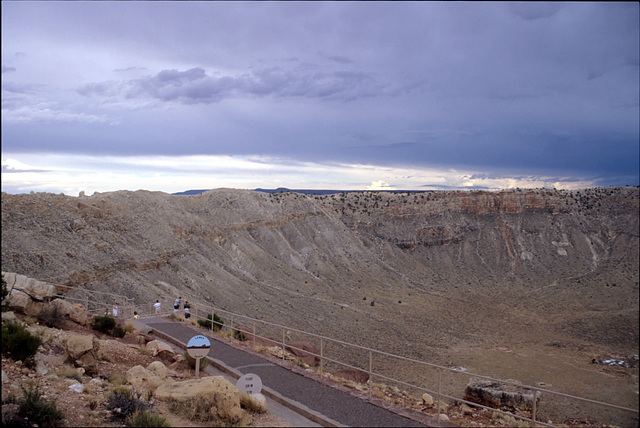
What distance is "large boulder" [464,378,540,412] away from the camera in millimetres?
12078

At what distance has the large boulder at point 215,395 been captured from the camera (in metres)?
7.12

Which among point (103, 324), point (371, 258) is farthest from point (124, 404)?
point (371, 258)

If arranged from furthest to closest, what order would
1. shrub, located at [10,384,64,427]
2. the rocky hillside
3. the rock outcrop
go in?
the rocky hillside < the rock outcrop < shrub, located at [10,384,64,427]

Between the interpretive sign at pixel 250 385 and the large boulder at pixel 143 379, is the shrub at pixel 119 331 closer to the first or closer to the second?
the large boulder at pixel 143 379

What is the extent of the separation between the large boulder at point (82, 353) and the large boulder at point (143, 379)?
2.74 feet

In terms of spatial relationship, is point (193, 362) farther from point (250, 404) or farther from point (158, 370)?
point (250, 404)

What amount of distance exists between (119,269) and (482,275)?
147 feet

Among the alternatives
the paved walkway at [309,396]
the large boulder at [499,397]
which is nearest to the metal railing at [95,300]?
the paved walkway at [309,396]

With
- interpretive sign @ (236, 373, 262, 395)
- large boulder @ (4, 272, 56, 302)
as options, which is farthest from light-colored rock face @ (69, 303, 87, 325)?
interpretive sign @ (236, 373, 262, 395)

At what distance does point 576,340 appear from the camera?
2269 centimetres

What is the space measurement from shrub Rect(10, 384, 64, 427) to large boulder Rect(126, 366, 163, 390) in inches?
102

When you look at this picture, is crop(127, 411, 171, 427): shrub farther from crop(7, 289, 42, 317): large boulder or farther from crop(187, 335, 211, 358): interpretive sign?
crop(7, 289, 42, 317): large boulder

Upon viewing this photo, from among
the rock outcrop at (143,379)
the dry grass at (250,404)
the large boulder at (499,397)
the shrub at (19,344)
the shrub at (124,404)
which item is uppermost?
the shrub at (19,344)

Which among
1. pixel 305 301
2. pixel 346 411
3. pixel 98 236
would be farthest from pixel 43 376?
pixel 305 301
